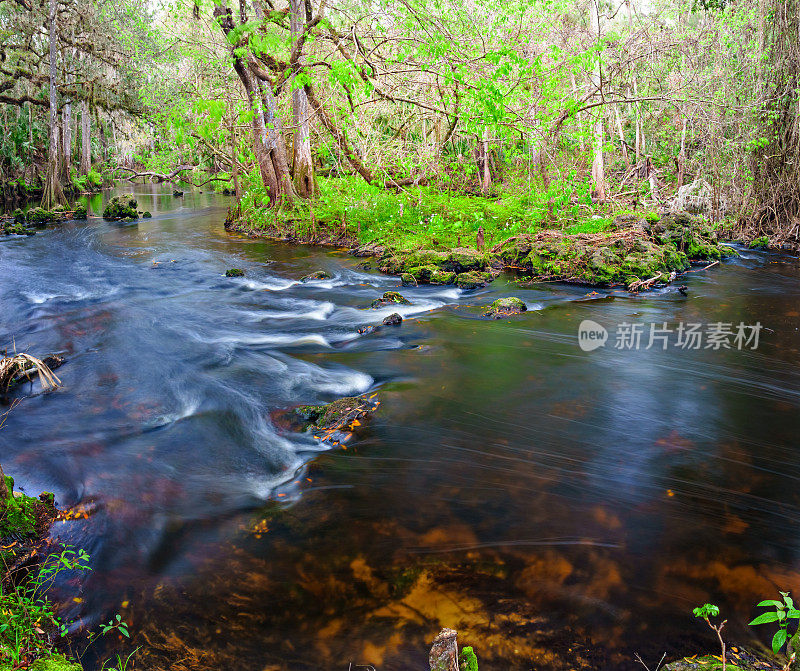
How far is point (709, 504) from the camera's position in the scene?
434cm

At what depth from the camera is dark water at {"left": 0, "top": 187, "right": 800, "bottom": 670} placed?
3.27 metres

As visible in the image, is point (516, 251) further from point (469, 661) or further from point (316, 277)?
point (469, 661)

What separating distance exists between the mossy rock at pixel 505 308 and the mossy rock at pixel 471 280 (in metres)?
1.57

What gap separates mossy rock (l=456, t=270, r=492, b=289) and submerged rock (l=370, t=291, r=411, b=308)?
1406mm

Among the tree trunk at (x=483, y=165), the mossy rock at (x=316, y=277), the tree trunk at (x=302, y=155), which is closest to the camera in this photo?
the mossy rock at (x=316, y=277)

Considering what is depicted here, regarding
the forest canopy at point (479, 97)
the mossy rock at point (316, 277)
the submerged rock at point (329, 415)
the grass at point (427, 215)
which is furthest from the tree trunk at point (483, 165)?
the submerged rock at point (329, 415)

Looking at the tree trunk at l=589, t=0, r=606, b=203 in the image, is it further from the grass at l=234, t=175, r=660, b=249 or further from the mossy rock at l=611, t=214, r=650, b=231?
the mossy rock at l=611, t=214, r=650, b=231

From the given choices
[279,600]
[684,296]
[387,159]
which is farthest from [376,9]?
[279,600]

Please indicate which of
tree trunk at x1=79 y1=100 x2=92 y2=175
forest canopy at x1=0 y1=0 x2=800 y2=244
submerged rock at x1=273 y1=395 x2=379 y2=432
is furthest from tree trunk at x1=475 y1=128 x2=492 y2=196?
tree trunk at x1=79 y1=100 x2=92 y2=175

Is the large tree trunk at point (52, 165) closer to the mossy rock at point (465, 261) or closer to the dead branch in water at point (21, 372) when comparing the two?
the mossy rock at point (465, 261)

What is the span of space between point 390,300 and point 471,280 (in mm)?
1890

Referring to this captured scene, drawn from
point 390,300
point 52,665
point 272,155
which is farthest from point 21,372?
point 272,155

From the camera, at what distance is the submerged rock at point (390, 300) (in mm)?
10008

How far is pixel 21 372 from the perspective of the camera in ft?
21.2
